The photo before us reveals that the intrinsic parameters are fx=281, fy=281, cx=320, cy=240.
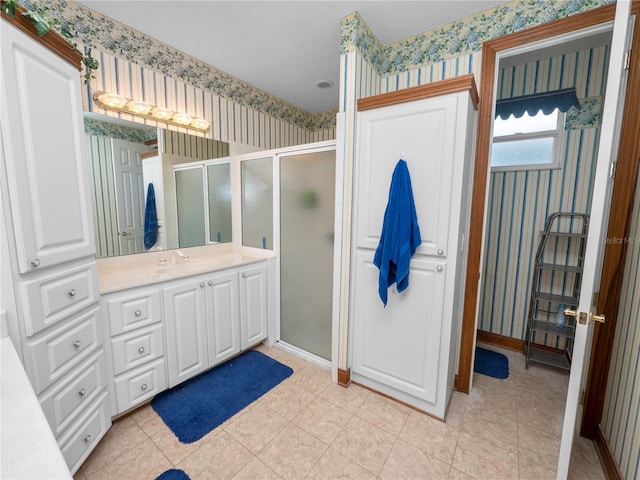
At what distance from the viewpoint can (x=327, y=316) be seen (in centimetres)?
234

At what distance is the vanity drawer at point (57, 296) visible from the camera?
1113mm

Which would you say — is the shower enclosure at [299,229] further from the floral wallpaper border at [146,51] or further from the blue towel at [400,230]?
the floral wallpaper border at [146,51]

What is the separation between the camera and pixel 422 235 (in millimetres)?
1713

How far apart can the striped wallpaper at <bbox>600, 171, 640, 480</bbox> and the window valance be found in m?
1.27

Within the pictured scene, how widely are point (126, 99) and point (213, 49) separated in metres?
0.77

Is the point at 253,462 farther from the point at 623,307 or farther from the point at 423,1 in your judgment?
the point at 423,1

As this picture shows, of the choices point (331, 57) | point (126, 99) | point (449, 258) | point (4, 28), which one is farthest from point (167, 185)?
point (449, 258)

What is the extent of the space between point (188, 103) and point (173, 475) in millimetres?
2539

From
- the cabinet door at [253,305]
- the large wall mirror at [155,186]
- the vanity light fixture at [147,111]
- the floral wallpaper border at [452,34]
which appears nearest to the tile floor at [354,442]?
the cabinet door at [253,305]

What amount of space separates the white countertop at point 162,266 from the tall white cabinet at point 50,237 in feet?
0.96

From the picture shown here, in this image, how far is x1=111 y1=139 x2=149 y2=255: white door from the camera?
6.64 feet

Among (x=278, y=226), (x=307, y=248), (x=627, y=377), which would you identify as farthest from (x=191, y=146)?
(x=627, y=377)

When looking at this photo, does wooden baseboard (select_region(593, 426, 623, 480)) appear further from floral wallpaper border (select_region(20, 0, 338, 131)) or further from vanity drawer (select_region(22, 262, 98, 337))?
floral wallpaper border (select_region(20, 0, 338, 131))

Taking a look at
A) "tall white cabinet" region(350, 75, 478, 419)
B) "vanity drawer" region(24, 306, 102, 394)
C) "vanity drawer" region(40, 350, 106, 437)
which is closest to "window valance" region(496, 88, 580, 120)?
"tall white cabinet" region(350, 75, 478, 419)
